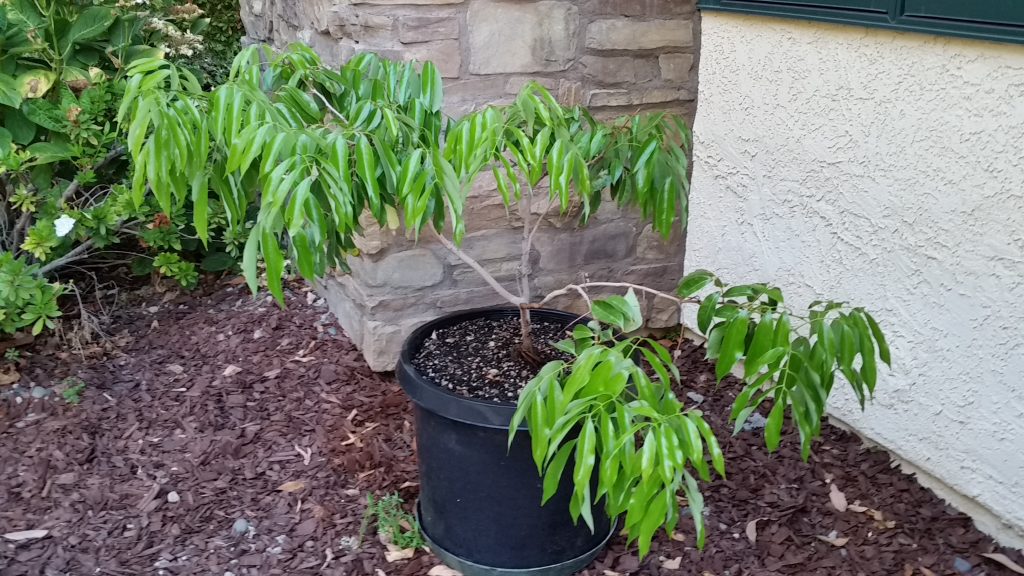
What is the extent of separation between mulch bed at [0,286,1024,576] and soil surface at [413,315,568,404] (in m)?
0.49

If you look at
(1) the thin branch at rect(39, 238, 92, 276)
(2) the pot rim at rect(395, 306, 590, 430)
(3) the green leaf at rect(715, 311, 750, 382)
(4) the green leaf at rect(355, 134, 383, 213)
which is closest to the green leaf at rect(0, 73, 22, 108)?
(1) the thin branch at rect(39, 238, 92, 276)

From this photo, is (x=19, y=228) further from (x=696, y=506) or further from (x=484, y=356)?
(x=696, y=506)

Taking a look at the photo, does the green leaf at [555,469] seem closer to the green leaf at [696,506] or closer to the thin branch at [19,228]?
the green leaf at [696,506]

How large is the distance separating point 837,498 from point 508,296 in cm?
110

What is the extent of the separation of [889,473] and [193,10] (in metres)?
3.39

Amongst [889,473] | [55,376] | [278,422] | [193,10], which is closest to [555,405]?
[889,473]

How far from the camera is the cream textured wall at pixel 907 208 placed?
1975 mm

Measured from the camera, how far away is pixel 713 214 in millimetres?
2895

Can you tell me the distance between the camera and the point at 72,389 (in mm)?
2910

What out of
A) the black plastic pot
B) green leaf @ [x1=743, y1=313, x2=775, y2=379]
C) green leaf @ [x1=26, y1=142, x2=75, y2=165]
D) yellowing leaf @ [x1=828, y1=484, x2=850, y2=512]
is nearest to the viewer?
Answer: green leaf @ [x1=743, y1=313, x2=775, y2=379]

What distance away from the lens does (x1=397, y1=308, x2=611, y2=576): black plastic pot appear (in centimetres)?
195

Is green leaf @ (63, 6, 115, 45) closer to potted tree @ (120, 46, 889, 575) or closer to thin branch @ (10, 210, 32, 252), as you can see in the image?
thin branch @ (10, 210, 32, 252)

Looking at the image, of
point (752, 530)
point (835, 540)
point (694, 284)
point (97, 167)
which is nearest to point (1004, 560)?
point (835, 540)

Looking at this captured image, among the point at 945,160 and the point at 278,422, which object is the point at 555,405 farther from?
the point at 278,422
